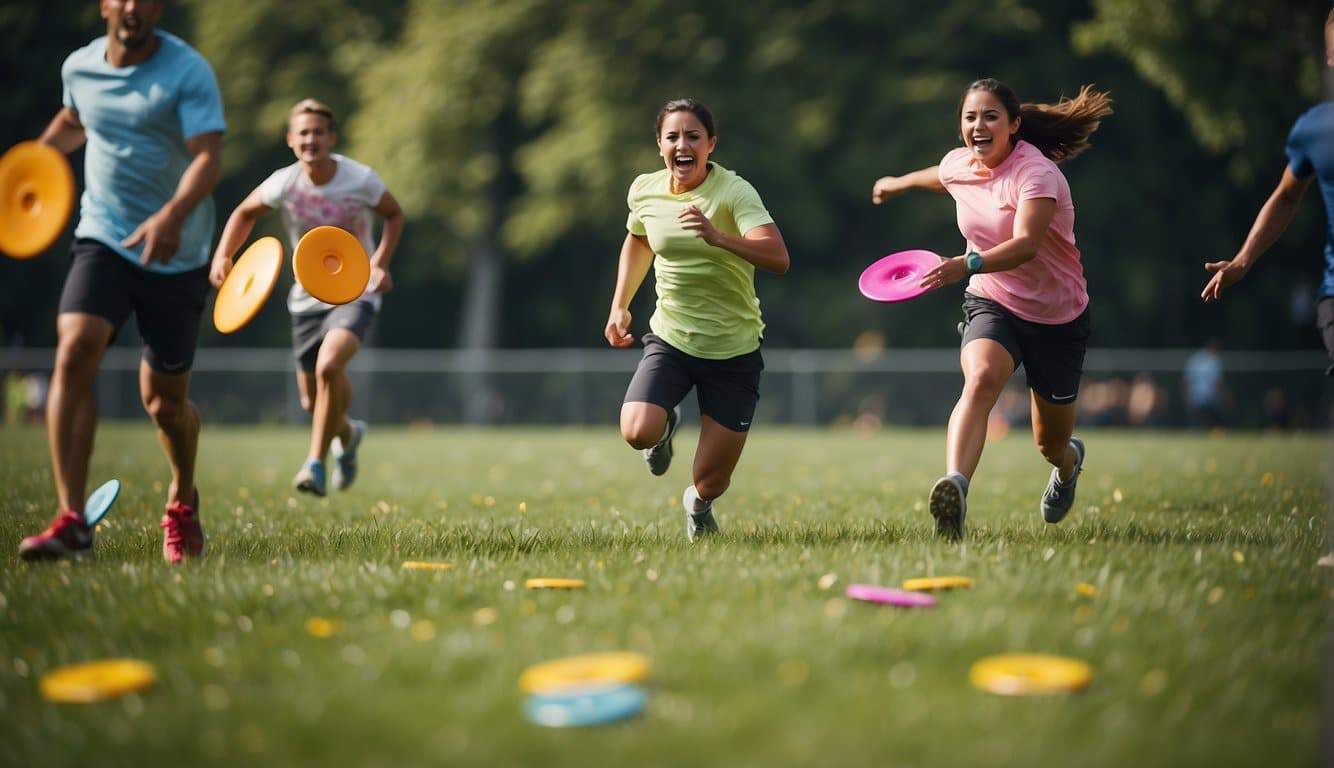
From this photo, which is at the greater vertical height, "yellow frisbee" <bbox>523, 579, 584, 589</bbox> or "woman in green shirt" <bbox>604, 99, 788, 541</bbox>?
"woman in green shirt" <bbox>604, 99, 788, 541</bbox>

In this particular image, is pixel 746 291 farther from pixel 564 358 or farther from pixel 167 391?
pixel 564 358

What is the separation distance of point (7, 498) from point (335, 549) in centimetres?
409

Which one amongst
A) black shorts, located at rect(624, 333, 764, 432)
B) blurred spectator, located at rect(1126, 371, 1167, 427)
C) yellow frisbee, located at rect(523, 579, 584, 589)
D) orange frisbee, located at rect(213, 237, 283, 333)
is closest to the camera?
yellow frisbee, located at rect(523, 579, 584, 589)

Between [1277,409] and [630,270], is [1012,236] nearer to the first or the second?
[630,270]

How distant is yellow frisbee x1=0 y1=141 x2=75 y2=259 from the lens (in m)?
5.39

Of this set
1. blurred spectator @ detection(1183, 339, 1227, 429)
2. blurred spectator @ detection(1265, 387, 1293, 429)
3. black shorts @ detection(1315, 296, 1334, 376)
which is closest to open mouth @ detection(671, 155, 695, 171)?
black shorts @ detection(1315, 296, 1334, 376)

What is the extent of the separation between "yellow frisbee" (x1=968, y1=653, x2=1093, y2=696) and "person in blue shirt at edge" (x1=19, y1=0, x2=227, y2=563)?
12.0ft

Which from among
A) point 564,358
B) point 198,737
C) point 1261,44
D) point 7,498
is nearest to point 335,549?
point 198,737

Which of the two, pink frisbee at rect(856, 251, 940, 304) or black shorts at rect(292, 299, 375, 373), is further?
black shorts at rect(292, 299, 375, 373)

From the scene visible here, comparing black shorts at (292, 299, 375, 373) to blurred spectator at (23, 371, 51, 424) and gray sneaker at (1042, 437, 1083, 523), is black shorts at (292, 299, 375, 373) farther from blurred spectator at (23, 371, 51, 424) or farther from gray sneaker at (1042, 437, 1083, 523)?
blurred spectator at (23, 371, 51, 424)

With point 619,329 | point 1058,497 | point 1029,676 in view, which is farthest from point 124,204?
point 1058,497

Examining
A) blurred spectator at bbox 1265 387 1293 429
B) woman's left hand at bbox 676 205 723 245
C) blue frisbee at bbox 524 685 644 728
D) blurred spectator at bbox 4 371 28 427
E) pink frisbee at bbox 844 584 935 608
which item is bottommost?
blurred spectator at bbox 4 371 28 427

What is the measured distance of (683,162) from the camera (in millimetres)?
6355

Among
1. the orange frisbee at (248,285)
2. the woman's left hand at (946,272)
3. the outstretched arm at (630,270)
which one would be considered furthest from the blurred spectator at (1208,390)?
the orange frisbee at (248,285)
